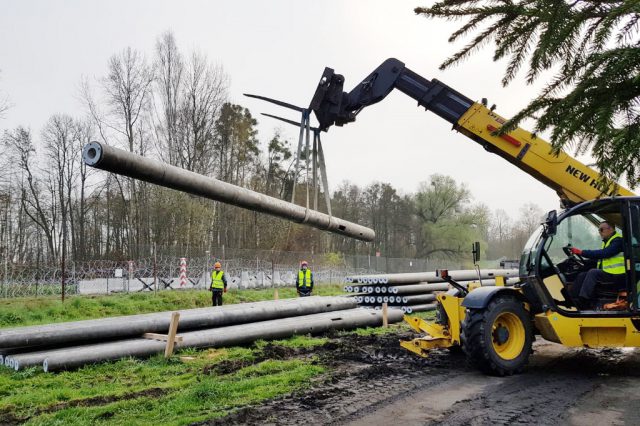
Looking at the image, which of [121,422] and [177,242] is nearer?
[121,422]

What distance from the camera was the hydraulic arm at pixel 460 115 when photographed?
934cm

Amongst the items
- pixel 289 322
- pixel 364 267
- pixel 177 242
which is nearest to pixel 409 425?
pixel 289 322

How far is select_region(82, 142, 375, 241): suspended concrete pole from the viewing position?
536cm

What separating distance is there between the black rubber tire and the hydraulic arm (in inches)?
110

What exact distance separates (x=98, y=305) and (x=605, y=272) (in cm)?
1627

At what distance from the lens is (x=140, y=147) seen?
33.4m

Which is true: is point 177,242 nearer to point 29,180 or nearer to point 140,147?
point 140,147

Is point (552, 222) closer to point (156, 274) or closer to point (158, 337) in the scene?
point (158, 337)

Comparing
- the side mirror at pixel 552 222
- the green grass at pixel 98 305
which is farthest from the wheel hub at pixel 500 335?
the green grass at pixel 98 305

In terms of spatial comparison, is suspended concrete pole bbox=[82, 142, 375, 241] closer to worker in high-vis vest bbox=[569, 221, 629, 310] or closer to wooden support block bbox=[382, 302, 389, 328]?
worker in high-vis vest bbox=[569, 221, 629, 310]

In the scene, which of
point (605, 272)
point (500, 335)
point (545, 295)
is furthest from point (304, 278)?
point (605, 272)

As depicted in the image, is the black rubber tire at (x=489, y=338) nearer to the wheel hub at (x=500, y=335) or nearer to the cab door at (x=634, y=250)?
the wheel hub at (x=500, y=335)

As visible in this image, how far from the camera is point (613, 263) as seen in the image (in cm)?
745

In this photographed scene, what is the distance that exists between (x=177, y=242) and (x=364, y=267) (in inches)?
542
